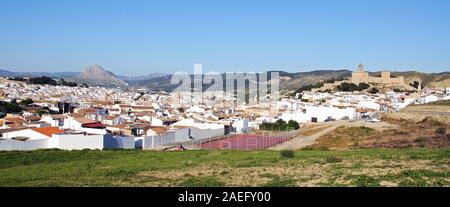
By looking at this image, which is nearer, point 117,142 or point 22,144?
point 22,144

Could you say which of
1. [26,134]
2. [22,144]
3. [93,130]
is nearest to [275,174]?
[22,144]

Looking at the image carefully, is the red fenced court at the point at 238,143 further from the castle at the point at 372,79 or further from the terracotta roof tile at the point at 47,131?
the castle at the point at 372,79

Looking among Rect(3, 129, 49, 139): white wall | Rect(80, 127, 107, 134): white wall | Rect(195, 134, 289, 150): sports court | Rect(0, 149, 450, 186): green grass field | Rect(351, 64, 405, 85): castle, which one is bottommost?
Rect(195, 134, 289, 150): sports court

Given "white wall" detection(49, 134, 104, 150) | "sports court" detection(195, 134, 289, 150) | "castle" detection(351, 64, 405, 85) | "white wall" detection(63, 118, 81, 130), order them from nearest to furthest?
"white wall" detection(49, 134, 104, 150) < "sports court" detection(195, 134, 289, 150) < "white wall" detection(63, 118, 81, 130) < "castle" detection(351, 64, 405, 85)

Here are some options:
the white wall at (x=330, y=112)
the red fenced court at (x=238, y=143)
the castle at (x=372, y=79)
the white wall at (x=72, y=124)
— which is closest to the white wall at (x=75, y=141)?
the red fenced court at (x=238, y=143)

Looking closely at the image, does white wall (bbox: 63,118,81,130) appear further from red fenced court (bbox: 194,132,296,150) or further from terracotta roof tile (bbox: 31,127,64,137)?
red fenced court (bbox: 194,132,296,150)

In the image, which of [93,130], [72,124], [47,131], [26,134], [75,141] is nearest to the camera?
[75,141]

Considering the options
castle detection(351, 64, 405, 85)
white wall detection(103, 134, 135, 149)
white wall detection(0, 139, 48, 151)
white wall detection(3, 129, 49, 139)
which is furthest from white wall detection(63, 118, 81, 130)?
castle detection(351, 64, 405, 85)

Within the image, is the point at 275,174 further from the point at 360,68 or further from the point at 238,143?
the point at 360,68

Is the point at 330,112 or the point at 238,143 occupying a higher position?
the point at 330,112

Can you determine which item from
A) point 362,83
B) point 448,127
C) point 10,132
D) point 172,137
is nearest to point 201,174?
point 10,132

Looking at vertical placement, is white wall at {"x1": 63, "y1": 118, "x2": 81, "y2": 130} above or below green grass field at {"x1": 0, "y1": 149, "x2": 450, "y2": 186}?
below
